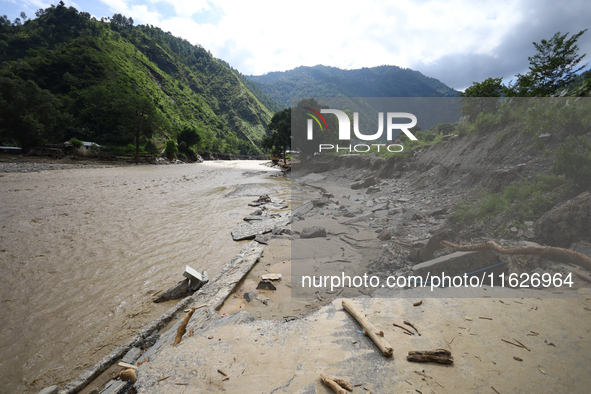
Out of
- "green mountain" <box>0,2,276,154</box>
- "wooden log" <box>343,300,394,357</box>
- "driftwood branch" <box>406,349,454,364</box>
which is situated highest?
"green mountain" <box>0,2,276,154</box>

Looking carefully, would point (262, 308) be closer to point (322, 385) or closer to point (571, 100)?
point (322, 385)

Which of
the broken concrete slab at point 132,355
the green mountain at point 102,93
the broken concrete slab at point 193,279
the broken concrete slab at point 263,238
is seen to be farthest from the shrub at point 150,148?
the broken concrete slab at point 132,355

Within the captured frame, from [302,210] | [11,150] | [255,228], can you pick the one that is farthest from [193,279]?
[11,150]

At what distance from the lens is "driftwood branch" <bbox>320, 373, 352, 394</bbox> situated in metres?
1.93

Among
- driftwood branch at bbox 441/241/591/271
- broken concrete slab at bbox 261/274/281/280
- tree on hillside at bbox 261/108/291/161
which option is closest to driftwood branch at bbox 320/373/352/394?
broken concrete slab at bbox 261/274/281/280

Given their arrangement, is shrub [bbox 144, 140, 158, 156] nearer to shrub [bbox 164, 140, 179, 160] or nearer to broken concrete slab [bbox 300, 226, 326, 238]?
shrub [bbox 164, 140, 179, 160]

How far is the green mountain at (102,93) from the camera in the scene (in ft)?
99.5

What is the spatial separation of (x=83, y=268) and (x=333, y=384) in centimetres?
660

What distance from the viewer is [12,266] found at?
5.52 meters

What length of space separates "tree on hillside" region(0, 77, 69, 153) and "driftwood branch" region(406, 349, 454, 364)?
4292 cm

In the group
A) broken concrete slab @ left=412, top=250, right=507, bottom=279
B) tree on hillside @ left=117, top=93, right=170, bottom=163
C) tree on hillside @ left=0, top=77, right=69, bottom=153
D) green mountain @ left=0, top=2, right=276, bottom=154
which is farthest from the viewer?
tree on hillside @ left=117, top=93, right=170, bottom=163

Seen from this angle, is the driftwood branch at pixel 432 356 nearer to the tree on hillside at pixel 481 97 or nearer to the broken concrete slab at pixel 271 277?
the broken concrete slab at pixel 271 277

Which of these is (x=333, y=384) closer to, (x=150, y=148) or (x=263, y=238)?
(x=263, y=238)

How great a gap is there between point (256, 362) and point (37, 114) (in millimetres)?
44912
